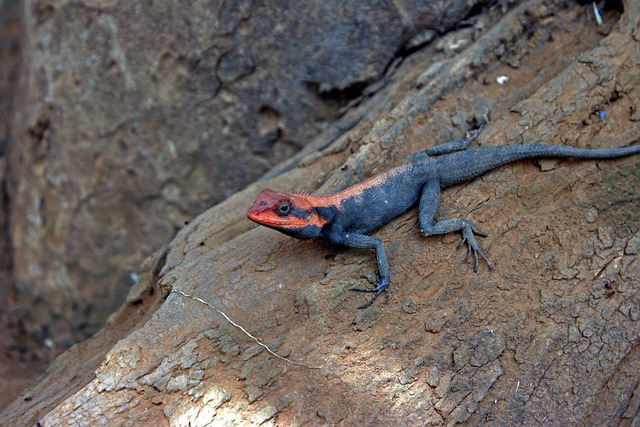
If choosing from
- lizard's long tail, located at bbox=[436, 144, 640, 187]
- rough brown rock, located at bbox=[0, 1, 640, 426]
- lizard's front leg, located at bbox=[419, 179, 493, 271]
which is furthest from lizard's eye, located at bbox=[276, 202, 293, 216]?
lizard's long tail, located at bbox=[436, 144, 640, 187]

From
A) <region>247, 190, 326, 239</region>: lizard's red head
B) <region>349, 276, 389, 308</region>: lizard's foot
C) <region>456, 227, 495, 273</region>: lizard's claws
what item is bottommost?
<region>456, 227, 495, 273</region>: lizard's claws

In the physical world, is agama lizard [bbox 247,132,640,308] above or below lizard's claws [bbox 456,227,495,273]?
above

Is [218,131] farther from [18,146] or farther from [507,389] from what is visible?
[507,389]

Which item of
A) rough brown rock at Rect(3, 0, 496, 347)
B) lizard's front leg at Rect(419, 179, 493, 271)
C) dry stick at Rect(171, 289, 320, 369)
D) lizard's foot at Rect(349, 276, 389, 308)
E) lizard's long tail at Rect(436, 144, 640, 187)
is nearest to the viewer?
dry stick at Rect(171, 289, 320, 369)

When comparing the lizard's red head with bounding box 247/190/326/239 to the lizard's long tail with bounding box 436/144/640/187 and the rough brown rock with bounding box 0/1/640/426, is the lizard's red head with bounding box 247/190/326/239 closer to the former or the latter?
the rough brown rock with bounding box 0/1/640/426

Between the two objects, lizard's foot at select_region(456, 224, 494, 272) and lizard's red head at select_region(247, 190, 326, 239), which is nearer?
lizard's foot at select_region(456, 224, 494, 272)

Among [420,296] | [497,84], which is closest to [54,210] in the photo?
[420,296]

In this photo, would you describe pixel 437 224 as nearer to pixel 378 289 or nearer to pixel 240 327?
pixel 378 289

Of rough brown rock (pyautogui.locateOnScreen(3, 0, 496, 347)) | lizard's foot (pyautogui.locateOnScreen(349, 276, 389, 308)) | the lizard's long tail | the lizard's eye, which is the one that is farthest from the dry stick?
rough brown rock (pyautogui.locateOnScreen(3, 0, 496, 347))

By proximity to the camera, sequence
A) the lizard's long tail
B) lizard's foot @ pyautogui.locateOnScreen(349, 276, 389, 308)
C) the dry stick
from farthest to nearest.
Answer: the lizard's long tail → lizard's foot @ pyautogui.locateOnScreen(349, 276, 389, 308) → the dry stick
